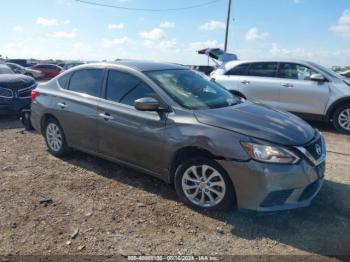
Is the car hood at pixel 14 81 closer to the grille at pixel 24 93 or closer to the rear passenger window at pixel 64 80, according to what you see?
the grille at pixel 24 93

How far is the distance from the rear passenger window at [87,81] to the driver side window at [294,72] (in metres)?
5.32

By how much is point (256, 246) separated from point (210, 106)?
5.77 ft

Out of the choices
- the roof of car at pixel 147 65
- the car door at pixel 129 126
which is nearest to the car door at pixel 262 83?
the roof of car at pixel 147 65

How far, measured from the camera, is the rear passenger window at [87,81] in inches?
208

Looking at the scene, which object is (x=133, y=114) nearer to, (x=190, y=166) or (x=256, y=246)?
(x=190, y=166)

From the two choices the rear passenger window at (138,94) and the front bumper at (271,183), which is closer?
the front bumper at (271,183)

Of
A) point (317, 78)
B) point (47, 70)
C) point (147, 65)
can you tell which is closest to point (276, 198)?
point (147, 65)

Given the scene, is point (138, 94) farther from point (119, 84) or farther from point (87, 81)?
point (87, 81)

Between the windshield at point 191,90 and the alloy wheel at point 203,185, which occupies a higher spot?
the windshield at point 191,90

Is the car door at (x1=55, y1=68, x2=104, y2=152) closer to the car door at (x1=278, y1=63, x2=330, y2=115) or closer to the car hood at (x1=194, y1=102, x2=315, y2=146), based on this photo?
the car hood at (x1=194, y1=102, x2=315, y2=146)

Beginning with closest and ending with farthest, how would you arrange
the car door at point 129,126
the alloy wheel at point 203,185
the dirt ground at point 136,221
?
the dirt ground at point 136,221 → the alloy wheel at point 203,185 → the car door at point 129,126

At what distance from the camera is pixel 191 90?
189 inches

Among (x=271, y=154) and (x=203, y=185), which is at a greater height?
(x=271, y=154)

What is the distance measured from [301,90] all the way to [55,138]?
5.70 metres
